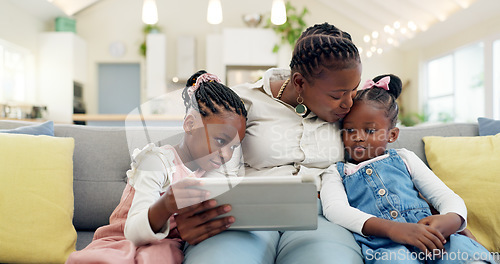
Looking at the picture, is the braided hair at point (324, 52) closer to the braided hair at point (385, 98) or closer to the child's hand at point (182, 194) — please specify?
the braided hair at point (385, 98)

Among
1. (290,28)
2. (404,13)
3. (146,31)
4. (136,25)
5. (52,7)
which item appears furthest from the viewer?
(136,25)

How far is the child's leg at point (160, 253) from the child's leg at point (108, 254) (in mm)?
23

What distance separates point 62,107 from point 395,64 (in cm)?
582

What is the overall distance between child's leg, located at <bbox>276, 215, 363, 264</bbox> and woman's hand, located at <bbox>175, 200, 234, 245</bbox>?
7.7 inches

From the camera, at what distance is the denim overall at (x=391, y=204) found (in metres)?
0.95

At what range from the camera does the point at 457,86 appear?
18.7 feet

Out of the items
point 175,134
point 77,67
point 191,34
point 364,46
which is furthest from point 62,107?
point 175,134

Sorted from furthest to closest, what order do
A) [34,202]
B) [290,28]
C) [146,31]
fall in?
[146,31] → [290,28] → [34,202]

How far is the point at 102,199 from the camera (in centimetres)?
150

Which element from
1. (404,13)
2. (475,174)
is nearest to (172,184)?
(475,174)

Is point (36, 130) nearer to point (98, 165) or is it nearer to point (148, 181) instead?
point (98, 165)

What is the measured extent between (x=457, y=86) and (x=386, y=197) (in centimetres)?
537

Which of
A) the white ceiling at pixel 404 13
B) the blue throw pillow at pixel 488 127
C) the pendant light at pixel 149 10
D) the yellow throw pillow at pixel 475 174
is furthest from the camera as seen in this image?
the white ceiling at pixel 404 13

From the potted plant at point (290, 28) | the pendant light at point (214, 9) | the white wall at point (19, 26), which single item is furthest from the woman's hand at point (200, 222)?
the white wall at point (19, 26)
